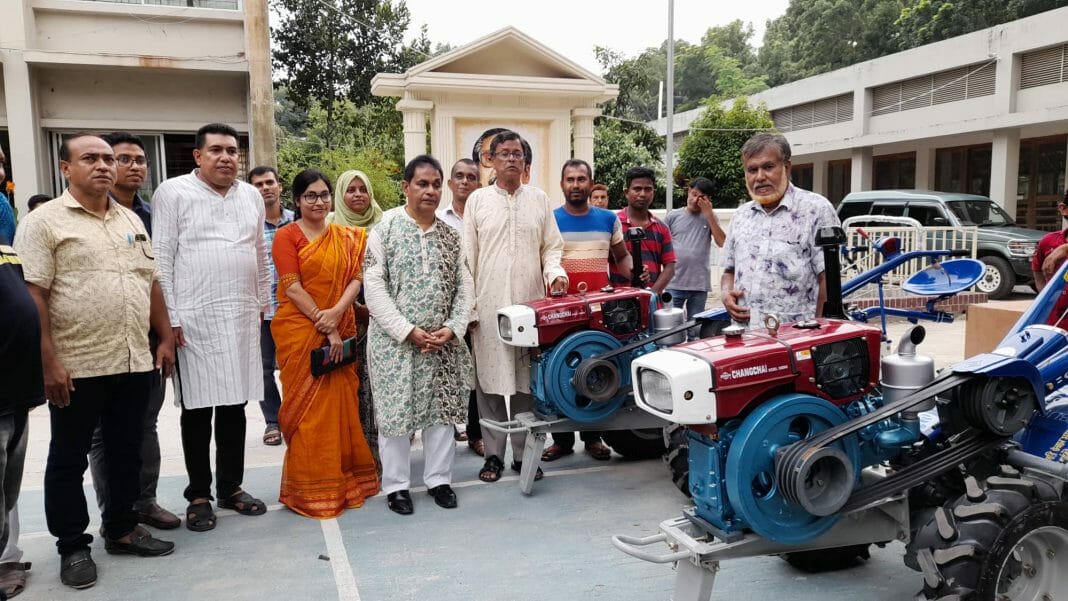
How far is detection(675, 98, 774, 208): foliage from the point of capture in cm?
1789

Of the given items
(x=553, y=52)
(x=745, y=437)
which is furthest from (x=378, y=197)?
(x=745, y=437)

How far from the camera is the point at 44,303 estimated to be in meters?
2.96

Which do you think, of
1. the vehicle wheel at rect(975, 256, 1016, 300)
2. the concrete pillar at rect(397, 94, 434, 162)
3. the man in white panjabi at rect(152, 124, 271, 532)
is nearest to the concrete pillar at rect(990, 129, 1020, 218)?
the vehicle wheel at rect(975, 256, 1016, 300)

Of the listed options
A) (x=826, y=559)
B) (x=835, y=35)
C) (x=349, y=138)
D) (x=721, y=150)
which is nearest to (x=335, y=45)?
(x=349, y=138)

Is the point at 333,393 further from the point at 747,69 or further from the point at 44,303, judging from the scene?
the point at 747,69

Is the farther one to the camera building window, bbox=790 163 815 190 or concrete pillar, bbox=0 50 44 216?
building window, bbox=790 163 815 190

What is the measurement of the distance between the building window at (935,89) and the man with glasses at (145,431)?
1900 centimetres

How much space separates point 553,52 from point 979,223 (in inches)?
312

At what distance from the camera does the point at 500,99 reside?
9234mm

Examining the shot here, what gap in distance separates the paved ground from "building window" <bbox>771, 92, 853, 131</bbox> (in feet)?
70.0

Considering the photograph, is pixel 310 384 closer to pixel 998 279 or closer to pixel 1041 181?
pixel 998 279

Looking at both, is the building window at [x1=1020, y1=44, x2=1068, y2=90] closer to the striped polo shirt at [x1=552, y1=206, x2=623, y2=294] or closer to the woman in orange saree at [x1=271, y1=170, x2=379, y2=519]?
the striped polo shirt at [x1=552, y1=206, x2=623, y2=294]

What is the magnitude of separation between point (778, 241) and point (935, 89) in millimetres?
19205

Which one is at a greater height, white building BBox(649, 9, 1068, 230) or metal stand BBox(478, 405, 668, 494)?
white building BBox(649, 9, 1068, 230)
